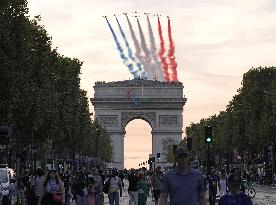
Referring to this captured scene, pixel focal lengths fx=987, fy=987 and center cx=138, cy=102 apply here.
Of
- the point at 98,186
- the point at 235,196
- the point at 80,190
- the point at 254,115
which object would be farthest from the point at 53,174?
the point at 254,115

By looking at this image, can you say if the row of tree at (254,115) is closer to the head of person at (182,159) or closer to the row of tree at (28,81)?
the row of tree at (28,81)

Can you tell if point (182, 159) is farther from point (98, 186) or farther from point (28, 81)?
point (28, 81)

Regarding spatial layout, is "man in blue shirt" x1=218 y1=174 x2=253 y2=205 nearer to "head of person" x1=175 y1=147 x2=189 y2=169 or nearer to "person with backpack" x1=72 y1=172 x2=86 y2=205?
"head of person" x1=175 y1=147 x2=189 y2=169

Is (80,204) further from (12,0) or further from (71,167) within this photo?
(71,167)

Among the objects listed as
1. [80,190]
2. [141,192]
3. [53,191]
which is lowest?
[53,191]

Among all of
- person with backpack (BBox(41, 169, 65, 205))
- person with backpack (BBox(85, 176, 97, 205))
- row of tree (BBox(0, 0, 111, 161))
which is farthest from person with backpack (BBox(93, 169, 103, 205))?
row of tree (BBox(0, 0, 111, 161))

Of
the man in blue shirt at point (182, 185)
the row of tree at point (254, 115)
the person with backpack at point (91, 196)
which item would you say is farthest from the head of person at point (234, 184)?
the row of tree at point (254, 115)
